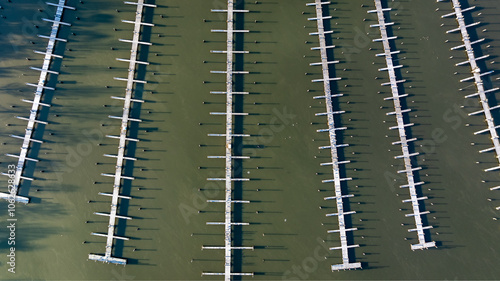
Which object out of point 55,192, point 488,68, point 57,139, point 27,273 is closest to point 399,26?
point 488,68

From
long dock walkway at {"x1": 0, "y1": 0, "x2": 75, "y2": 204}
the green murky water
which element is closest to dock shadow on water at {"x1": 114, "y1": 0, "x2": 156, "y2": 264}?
the green murky water

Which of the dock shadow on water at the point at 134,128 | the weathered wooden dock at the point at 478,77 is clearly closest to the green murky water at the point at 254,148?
the dock shadow on water at the point at 134,128

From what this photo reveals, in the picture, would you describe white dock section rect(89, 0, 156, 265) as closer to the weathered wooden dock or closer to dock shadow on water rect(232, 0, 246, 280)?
dock shadow on water rect(232, 0, 246, 280)

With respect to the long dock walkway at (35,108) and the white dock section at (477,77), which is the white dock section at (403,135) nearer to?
the white dock section at (477,77)

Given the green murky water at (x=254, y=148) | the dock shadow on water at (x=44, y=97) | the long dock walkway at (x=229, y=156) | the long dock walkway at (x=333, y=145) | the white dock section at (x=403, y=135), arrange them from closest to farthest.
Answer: the long dock walkway at (x=229, y=156), the long dock walkway at (x=333, y=145), the green murky water at (x=254, y=148), the white dock section at (x=403, y=135), the dock shadow on water at (x=44, y=97)

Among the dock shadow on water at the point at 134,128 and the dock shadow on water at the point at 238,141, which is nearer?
the dock shadow on water at the point at 238,141

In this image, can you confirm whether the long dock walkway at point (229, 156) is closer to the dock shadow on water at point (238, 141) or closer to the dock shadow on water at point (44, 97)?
the dock shadow on water at point (238, 141)

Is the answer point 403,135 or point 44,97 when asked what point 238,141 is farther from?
point 44,97

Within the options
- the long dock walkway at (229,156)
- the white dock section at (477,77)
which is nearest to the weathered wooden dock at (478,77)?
the white dock section at (477,77)

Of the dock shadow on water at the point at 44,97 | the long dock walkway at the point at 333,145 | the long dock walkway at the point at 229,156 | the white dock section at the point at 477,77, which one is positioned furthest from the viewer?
the white dock section at the point at 477,77
